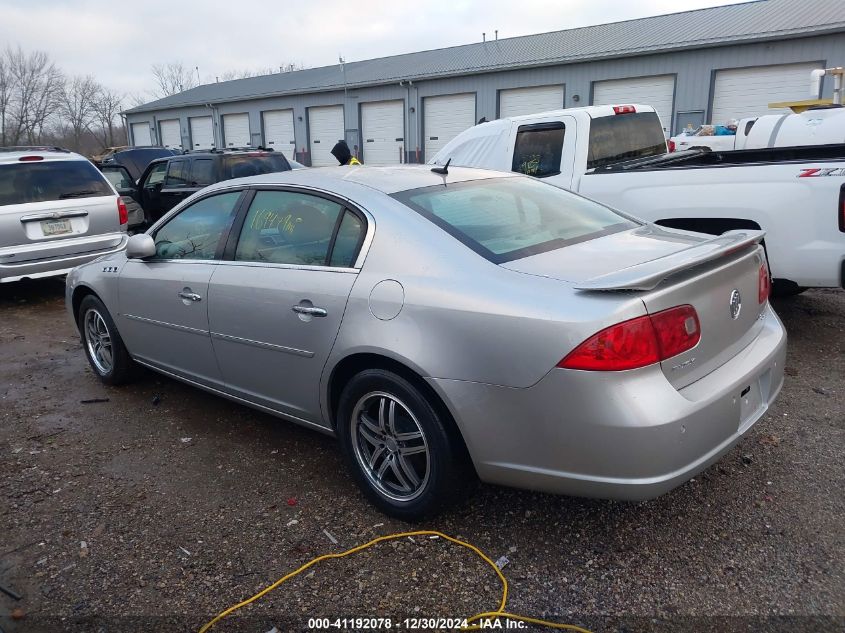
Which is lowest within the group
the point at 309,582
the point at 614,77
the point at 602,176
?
the point at 309,582

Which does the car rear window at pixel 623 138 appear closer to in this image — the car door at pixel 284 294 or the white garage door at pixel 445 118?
the car door at pixel 284 294

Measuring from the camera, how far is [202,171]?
10.3 meters

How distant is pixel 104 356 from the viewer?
5020 millimetres

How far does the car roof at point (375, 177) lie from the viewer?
3389 mm

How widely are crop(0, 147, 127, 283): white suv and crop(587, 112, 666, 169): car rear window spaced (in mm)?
5749

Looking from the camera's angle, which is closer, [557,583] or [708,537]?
[557,583]

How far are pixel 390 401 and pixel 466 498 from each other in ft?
1.81

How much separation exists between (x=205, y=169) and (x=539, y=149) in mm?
5706

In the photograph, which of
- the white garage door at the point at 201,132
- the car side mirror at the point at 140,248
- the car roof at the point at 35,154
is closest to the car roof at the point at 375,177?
the car side mirror at the point at 140,248

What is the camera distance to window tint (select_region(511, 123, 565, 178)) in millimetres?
6711

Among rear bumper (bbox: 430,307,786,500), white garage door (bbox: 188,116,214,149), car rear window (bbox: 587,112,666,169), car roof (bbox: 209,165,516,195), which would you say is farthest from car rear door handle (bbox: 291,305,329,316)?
white garage door (bbox: 188,116,214,149)

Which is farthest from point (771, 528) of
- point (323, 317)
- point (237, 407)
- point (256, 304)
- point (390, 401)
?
point (237, 407)

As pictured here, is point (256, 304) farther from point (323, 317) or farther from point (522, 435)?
point (522, 435)

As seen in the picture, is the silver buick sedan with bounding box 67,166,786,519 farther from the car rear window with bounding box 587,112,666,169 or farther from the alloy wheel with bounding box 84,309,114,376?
the car rear window with bounding box 587,112,666,169
